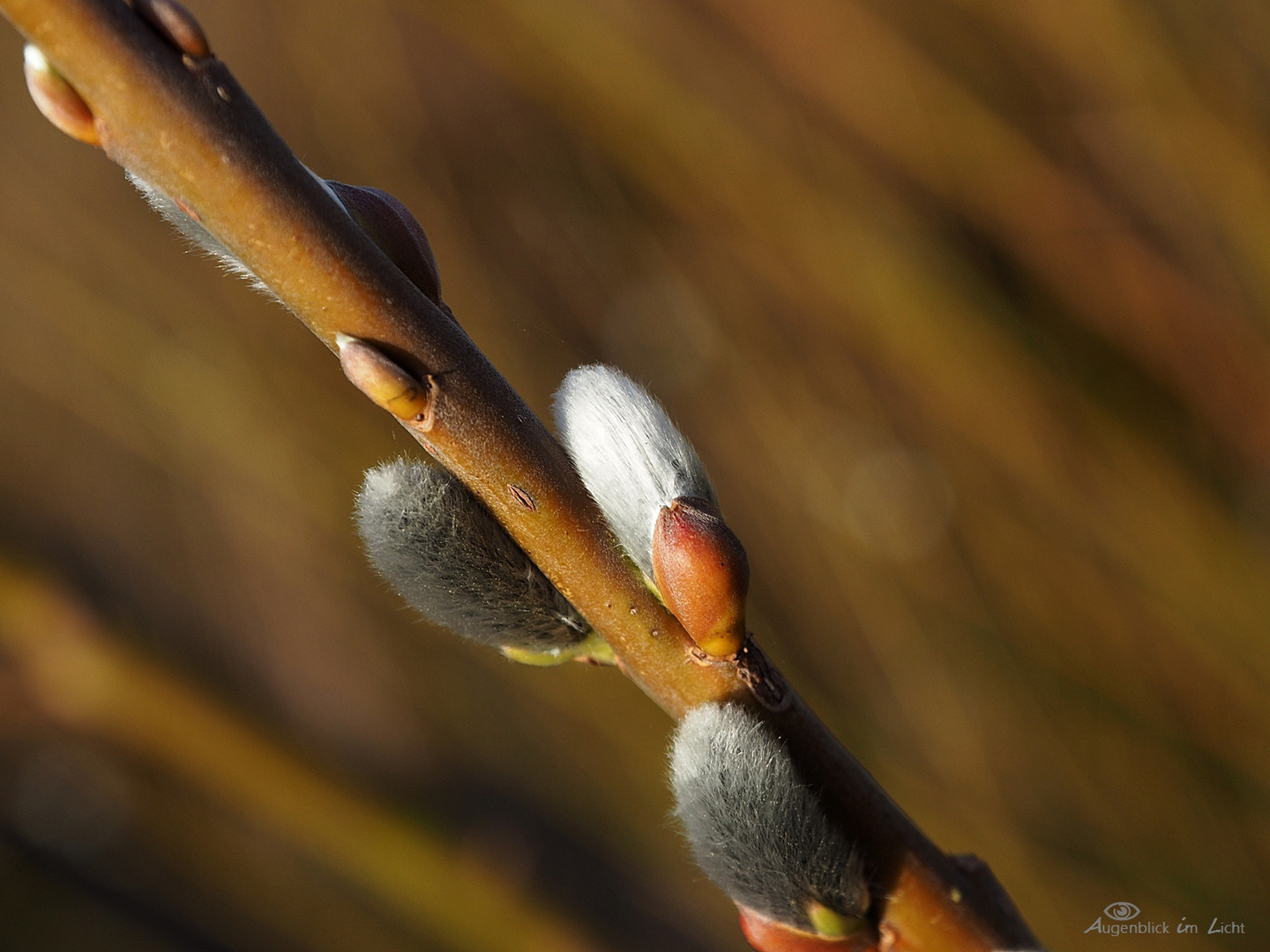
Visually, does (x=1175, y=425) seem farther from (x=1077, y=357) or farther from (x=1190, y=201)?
(x=1190, y=201)

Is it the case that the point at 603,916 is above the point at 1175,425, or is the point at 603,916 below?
below

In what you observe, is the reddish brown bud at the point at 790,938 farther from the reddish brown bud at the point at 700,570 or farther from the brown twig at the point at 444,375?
the reddish brown bud at the point at 700,570

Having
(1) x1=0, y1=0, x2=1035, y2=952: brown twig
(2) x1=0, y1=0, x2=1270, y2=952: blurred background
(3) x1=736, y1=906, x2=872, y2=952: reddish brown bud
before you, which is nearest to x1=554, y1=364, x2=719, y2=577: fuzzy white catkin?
(1) x1=0, y1=0, x2=1035, y2=952: brown twig

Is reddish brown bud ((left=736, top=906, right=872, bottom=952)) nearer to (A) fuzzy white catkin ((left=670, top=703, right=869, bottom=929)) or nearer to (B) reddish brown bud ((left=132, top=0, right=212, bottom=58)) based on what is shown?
(A) fuzzy white catkin ((left=670, top=703, right=869, bottom=929))

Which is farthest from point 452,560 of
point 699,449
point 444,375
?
point 699,449

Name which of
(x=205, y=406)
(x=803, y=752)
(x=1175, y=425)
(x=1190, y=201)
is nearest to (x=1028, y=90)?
(x=1190, y=201)
